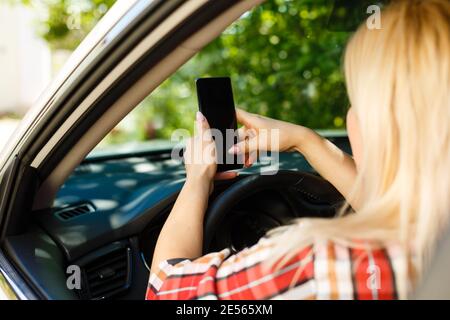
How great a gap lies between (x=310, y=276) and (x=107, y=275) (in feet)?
3.79

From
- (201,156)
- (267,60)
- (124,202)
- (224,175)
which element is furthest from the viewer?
(267,60)

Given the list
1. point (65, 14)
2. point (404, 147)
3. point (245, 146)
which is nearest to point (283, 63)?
point (65, 14)

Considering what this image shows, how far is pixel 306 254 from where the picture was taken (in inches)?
47.1

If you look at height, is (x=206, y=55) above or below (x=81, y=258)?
above

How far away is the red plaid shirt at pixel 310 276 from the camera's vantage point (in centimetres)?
116

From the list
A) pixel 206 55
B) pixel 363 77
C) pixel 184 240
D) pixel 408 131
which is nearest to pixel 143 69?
pixel 184 240

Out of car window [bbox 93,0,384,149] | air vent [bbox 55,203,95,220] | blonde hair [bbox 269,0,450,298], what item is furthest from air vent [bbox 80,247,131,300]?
car window [bbox 93,0,384,149]

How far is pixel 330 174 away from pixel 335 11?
2.18 feet

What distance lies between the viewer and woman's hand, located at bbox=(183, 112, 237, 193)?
1.75 m

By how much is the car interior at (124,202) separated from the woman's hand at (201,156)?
204 millimetres

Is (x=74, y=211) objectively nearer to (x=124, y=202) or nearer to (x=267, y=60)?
(x=124, y=202)

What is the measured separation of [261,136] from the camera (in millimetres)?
1855
